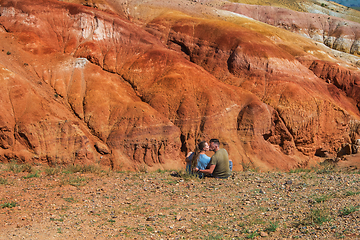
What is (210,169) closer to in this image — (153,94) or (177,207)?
(177,207)

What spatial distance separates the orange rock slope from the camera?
20141 millimetres

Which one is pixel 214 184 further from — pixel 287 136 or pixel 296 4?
pixel 296 4

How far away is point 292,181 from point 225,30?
24.9m

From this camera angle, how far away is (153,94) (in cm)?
2433

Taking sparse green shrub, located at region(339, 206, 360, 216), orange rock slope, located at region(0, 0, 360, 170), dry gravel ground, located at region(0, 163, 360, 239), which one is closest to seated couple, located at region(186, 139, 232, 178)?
dry gravel ground, located at region(0, 163, 360, 239)

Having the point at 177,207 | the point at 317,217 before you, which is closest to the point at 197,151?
the point at 177,207

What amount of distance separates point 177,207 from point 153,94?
1799 cm

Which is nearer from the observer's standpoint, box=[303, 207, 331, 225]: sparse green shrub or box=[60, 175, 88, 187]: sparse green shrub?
box=[303, 207, 331, 225]: sparse green shrub

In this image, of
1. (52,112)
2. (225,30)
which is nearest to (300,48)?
(225,30)

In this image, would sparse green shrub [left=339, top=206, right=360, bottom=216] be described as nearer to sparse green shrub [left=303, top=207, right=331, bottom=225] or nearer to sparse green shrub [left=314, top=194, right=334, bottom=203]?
sparse green shrub [left=303, top=207, right=331, bottom=225]

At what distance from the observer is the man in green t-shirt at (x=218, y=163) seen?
8.30 metres

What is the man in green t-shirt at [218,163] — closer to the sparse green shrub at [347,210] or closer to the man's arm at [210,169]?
the man's arm at [210,169]

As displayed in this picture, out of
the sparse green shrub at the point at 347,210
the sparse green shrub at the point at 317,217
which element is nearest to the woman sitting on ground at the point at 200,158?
the sparse green shrub at the point at 317,217

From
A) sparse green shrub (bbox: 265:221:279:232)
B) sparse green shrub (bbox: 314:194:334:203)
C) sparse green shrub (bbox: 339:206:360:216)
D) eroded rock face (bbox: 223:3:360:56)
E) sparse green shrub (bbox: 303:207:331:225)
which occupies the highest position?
eroded rock face (bbox: 223:3:360:56)
